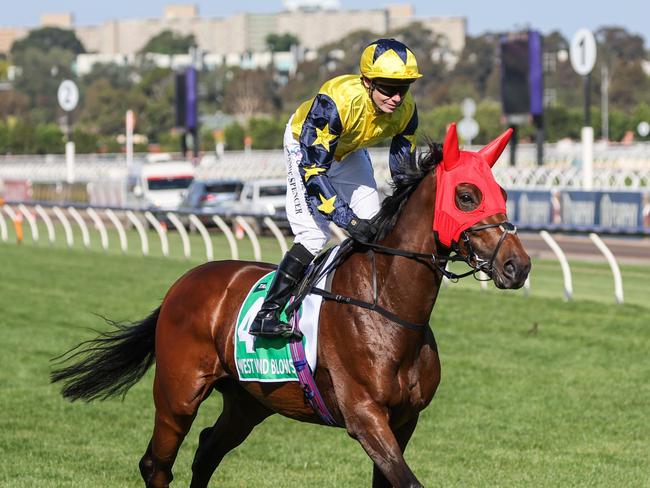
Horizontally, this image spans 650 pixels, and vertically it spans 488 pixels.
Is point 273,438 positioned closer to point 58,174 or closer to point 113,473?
point 113,473

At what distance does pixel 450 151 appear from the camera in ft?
15.4

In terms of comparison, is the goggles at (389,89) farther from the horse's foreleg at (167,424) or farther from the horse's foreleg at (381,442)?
the horse's foreleg at (167,424)

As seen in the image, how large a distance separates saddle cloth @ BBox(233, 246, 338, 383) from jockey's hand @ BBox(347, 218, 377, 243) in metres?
0.24

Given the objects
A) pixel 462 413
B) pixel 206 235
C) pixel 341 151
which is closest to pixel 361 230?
pixel 341 151

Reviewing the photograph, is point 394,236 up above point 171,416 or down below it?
above

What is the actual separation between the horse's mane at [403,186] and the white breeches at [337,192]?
1.12 ft

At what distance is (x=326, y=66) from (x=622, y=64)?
28.3 m

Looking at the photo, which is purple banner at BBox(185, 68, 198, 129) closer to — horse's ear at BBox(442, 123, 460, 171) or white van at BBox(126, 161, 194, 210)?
white van at BBox(126, 161, 194, 210)

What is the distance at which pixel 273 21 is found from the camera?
185375mm

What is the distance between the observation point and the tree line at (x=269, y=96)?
2731 inches

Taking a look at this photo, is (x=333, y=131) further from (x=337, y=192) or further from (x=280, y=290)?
(x=280, y=290)

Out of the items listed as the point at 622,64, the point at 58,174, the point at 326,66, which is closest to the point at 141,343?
the point at 58,174

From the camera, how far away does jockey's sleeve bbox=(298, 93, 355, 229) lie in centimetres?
496

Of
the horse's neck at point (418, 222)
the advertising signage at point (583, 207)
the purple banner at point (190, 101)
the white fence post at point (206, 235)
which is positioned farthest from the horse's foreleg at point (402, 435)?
the purple banner at point (190, 101)
